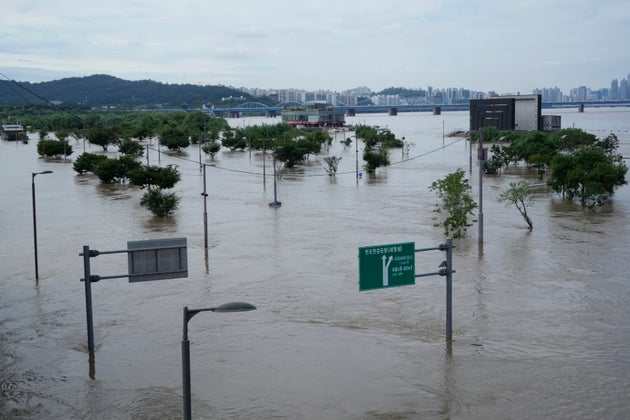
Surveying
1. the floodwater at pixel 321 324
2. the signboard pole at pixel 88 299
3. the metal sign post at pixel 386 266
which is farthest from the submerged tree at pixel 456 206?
the signboard pole at pixel 88 299

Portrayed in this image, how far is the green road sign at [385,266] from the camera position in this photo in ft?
47.9

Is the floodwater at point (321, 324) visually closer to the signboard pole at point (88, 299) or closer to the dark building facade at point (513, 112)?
the signboard pole at point (88, 299)

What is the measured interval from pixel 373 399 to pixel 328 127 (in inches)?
6333

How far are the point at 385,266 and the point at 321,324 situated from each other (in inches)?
152

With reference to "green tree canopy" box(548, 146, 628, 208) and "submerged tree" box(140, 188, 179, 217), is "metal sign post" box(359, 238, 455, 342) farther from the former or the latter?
"green tree canopy" box(548, 146, 628, 208)

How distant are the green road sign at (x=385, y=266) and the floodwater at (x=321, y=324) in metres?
1.77

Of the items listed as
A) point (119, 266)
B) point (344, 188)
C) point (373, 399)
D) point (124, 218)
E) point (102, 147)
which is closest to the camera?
point (373, 399)

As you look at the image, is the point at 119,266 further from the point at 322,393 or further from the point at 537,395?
the point at 537,395

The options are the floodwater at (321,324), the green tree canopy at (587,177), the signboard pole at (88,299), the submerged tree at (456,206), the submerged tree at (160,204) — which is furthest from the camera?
the green tree canopy at (587,177)

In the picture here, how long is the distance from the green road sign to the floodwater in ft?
5.80

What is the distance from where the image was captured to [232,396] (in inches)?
537

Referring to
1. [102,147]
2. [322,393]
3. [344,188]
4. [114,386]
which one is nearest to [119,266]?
[114,386]

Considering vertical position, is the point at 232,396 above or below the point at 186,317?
below

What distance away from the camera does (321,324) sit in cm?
1809
